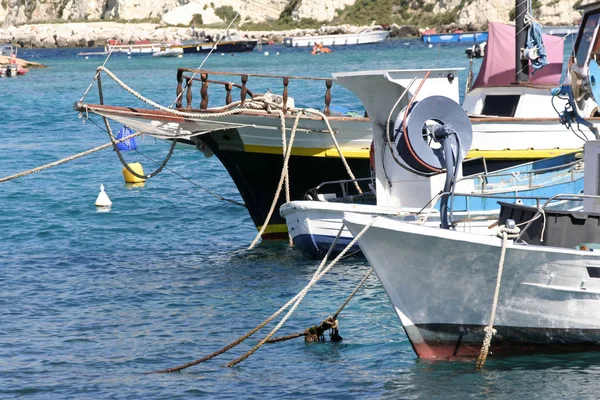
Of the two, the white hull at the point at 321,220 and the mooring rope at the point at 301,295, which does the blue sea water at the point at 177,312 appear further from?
the white hull at the point at 321,220

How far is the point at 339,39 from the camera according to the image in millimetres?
121625

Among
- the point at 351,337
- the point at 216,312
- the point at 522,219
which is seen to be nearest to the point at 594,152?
the point at 522,219

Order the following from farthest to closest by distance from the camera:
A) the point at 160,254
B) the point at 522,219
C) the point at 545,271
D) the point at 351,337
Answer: the point at 160,254, the point at 351,337, the point at 522,219, the point at 545,271

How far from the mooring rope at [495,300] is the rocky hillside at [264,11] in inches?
4894

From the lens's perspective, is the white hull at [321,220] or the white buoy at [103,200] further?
the white buoy at [103,200]

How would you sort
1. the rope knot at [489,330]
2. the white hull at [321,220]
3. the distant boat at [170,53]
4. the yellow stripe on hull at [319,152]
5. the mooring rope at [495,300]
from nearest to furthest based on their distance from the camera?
the mooring rope at [495,300], the rope knot at [489,330], the white hull at [321,220], the yellow stripe on hull at [319,152], the distant boat at [170,53]

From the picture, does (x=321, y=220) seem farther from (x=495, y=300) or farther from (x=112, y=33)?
(x=112, y=33)

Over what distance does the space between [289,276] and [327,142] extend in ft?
12.0

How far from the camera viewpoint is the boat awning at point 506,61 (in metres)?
22.3

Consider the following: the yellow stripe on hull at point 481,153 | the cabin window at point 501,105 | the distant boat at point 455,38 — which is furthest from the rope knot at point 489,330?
the distant boat at point 455,38

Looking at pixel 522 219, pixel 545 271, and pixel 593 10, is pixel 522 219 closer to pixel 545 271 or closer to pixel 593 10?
pixel 545 271

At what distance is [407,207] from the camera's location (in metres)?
18.4

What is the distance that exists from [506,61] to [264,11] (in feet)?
441

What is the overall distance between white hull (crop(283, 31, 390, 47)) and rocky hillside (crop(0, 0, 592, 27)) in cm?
1719
